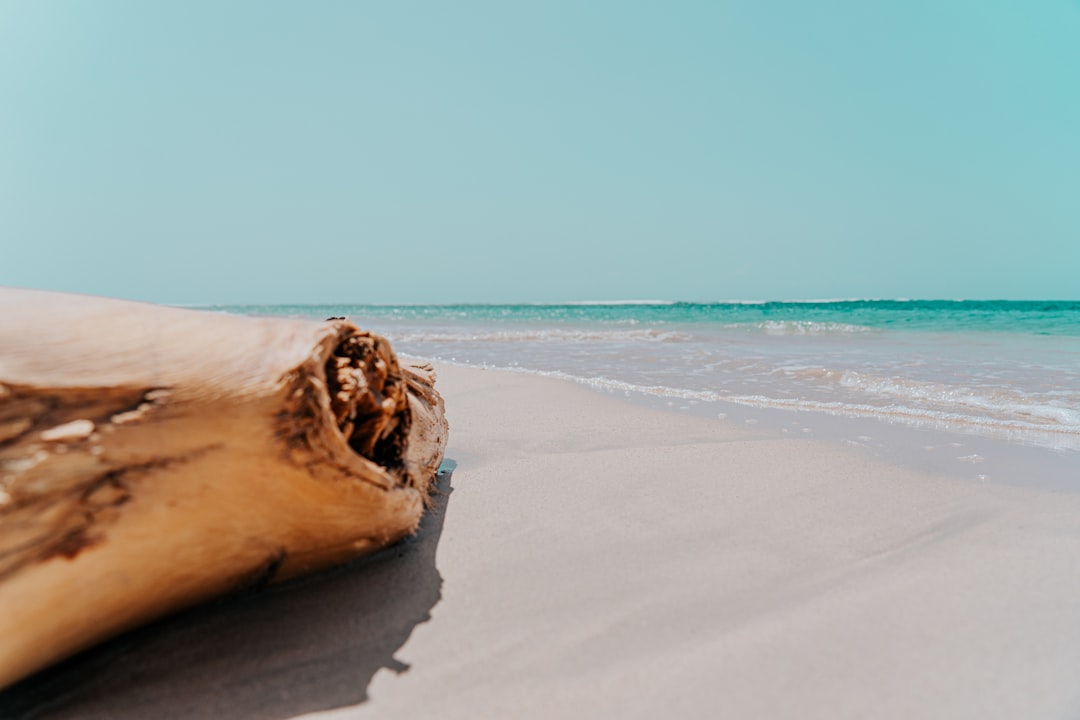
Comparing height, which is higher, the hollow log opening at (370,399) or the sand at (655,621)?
the hollow log opening at (370,399)

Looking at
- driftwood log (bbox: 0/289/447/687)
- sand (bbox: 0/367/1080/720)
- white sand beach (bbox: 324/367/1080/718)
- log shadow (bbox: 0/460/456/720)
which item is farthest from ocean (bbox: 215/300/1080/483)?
driftwood log (bbox: 0/289/447/687)

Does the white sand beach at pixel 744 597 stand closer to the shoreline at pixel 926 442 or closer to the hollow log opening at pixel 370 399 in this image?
the shoreline at pixel 926 442

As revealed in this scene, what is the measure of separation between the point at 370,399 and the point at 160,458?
0.46 meters

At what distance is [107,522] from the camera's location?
45.6 inches

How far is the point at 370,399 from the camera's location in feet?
4.99

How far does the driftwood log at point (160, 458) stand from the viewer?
1.12 m

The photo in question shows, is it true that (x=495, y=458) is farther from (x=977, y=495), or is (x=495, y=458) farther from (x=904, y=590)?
(x=977, y=495)

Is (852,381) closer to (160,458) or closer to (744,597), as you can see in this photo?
(744,597)

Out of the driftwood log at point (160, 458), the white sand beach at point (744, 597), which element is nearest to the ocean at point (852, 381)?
the white sand beach at point (744, 597)

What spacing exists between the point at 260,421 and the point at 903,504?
2.21m

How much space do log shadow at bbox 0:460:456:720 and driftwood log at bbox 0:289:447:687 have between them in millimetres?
54

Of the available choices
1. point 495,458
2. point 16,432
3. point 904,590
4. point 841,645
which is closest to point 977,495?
point 904,590

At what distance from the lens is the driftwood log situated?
1.12 metres

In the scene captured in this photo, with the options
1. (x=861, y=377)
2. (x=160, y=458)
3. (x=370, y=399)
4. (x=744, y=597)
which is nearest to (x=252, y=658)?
(x=160, y=458)
